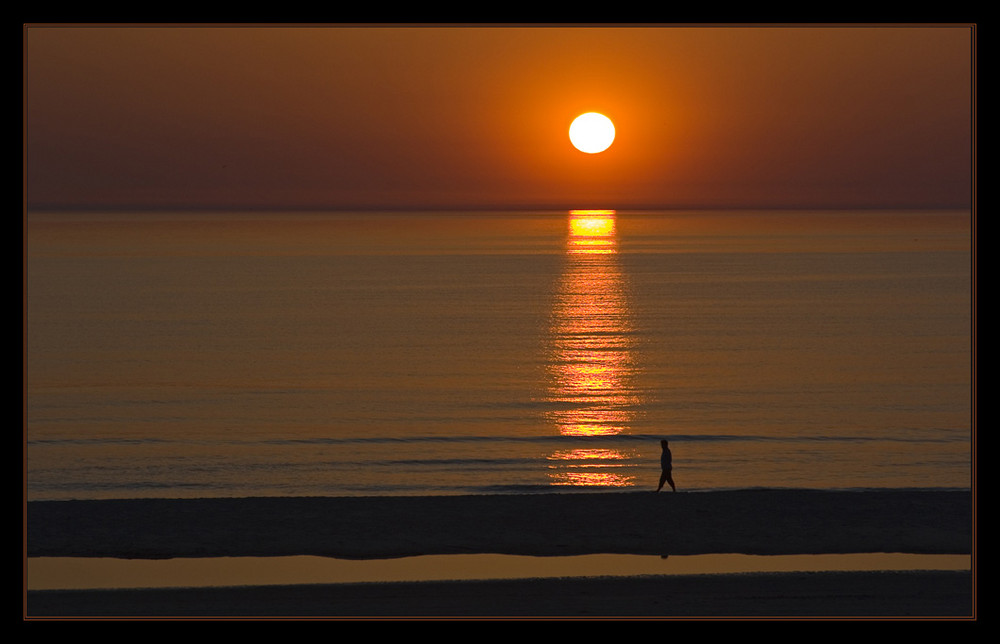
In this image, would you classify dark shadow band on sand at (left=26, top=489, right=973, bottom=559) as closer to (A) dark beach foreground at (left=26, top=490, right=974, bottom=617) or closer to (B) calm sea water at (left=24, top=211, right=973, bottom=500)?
(A) dark beach foreground at (left=26, top=490, right=974, bottom=617)

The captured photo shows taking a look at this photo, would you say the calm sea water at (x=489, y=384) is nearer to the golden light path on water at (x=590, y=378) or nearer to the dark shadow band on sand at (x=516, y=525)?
the golden light path on water at (x=590, y=378)

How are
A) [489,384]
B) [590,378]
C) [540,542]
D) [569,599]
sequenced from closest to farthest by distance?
[569,599] < [540,542] < [489,384] < [590,378]

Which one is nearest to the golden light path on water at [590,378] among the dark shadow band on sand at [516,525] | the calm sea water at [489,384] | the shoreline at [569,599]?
the calm sea water at [489,384]

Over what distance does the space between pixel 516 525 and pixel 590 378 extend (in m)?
23.5

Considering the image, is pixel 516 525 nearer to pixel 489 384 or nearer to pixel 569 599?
pixel 569 599

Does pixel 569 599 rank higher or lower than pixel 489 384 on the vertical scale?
lower

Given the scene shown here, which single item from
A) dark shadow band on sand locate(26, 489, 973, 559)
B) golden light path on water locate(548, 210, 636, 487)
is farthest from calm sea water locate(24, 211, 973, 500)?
dark shadow band on sand locate(26, 489, 973, 559)

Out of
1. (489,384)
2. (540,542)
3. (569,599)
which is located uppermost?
(489,384)

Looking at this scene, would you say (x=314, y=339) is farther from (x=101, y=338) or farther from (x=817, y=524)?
(x=817, y=524)

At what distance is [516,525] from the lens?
71.7 ft

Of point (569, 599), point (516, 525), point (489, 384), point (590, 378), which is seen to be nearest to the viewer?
point (569, 599)

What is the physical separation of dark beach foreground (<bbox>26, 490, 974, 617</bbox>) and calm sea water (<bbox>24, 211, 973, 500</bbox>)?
3056 mm

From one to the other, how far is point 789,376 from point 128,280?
226 ft

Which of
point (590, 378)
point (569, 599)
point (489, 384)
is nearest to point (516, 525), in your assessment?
point (569, 599)
